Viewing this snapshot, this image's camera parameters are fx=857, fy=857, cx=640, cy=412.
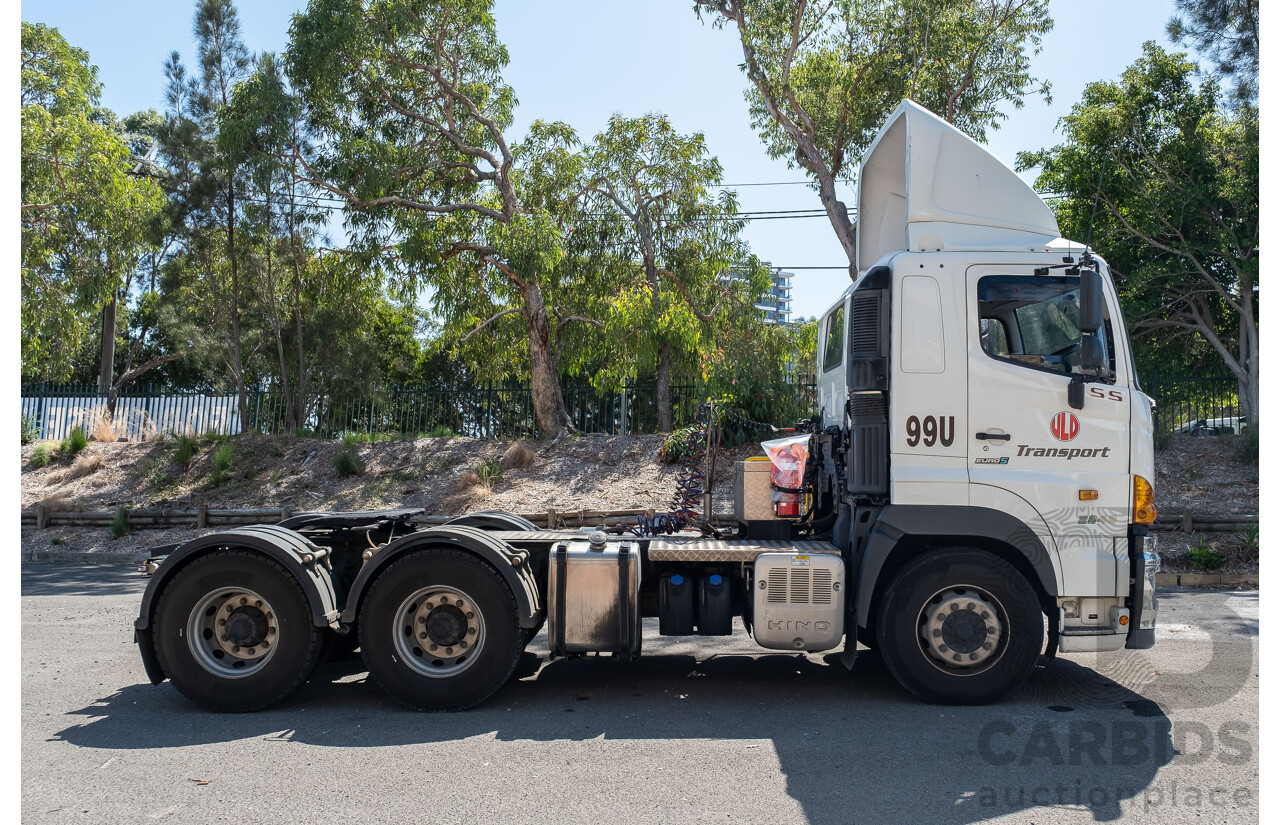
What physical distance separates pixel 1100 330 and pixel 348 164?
16.0 metres

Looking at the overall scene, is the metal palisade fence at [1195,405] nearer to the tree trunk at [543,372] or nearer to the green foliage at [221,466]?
the tree trunk at [543,372]

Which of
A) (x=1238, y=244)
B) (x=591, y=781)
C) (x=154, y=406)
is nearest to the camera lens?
(x=591, y=781)

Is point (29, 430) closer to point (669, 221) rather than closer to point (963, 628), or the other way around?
point (669, 221)

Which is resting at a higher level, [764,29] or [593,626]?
[764,29]

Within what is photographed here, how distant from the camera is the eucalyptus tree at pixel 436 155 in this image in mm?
17578

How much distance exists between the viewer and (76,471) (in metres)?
19.0

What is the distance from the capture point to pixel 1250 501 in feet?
46.7

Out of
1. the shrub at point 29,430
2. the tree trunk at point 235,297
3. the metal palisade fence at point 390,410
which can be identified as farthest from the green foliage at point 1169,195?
the shrub at point 29,430

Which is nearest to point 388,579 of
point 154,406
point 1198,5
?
point 1198,5

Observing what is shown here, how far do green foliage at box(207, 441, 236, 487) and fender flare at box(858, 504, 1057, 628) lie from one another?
1590 centimetres

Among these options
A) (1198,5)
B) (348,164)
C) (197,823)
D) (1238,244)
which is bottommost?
(197,823)

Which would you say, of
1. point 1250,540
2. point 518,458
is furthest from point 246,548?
point 1250,540

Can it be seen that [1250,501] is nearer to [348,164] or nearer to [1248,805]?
[1248,805]

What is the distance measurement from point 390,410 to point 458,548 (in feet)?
51.9
